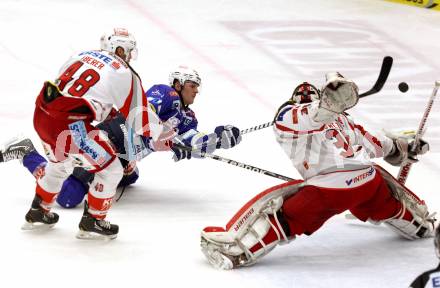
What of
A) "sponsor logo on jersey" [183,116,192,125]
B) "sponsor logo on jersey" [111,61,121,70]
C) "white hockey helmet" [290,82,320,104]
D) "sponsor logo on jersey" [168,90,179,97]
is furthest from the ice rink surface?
"sponsor logo on jersey" [111,61,121,70]

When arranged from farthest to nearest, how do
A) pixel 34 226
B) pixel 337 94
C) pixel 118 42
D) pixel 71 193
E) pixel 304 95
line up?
pixel 71 193, pixel 118 42, pixel 34 226, pixel 304 95, pixel 337 94

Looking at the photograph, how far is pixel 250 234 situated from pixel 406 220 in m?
0.77

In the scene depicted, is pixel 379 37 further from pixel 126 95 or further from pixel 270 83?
pixel 126 95

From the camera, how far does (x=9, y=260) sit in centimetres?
457

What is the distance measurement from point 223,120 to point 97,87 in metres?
2.16

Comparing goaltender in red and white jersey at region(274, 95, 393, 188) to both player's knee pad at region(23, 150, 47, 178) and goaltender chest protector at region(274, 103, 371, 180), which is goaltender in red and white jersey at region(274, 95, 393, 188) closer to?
goaltender chest protector at region(274, 103, 371, 180)

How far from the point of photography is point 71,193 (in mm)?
5316

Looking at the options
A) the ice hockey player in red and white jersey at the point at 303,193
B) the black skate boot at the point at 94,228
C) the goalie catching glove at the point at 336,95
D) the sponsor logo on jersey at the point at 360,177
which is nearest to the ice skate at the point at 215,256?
the ice hockey player in red and white jersey at the point at 303,193

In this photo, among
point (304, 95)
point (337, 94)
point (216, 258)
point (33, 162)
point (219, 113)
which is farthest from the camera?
point (219, 113)

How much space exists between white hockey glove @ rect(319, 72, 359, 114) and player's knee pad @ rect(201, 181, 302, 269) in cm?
49

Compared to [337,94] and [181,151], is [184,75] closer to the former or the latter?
[181,151]

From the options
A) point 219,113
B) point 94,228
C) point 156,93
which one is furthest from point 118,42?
point 219,113

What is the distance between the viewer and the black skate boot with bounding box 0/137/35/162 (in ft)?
18.0

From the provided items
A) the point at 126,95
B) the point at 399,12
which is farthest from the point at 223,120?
the point at 399,12
